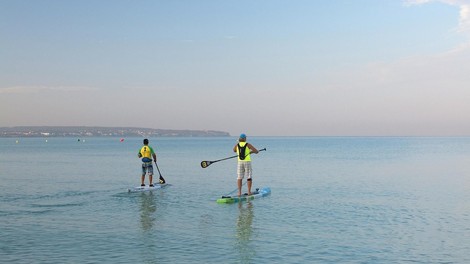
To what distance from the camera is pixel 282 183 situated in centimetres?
3438

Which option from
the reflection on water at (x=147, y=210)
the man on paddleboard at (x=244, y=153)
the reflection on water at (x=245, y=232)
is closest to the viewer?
the reflection on water at (x=245, y=232)

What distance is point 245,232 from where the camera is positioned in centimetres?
1608

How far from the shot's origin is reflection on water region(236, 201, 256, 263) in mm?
13031

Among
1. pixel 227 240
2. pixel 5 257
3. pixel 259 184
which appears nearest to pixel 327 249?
pixel 227 240

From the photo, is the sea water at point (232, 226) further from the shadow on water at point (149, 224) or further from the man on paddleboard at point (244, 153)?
the man on paddleboard at point (244, 153)

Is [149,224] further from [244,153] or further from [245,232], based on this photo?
[244,153]


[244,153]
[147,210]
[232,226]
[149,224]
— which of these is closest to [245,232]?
[232,226]

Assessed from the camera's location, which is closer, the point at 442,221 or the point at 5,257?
the point at 5,257

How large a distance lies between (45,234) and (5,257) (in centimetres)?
287

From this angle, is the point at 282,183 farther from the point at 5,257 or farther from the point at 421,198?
the point at 5,257

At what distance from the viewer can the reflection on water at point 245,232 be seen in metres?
13.0

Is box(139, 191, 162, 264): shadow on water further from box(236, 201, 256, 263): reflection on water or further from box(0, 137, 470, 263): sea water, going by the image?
box(236, 201, 256, 263): reflection on water

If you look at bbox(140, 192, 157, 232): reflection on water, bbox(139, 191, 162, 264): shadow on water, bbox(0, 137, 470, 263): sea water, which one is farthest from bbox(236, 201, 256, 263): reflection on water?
bbox(140, 192, 157, 232): reflection on water

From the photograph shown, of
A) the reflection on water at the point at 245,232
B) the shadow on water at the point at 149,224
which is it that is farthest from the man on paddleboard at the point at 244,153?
the shadow on water at the point at 149,224
